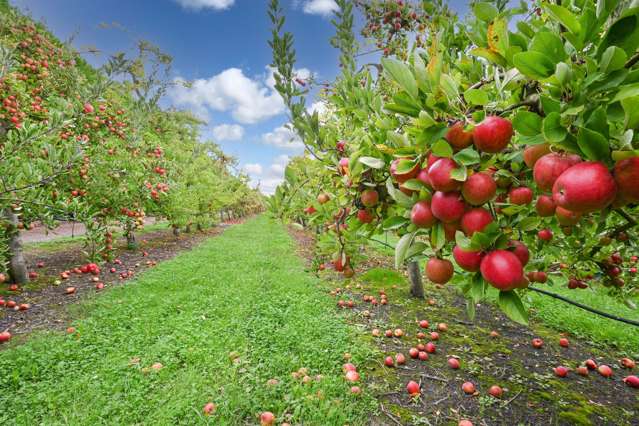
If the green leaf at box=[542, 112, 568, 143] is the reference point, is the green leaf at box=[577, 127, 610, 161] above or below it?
below

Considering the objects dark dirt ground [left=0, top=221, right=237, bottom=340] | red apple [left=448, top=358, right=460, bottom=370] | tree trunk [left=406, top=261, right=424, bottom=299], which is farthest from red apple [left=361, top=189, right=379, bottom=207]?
dark dirt ground [left=0, top=221, right=237, bottom=340]

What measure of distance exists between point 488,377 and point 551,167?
10.8ft

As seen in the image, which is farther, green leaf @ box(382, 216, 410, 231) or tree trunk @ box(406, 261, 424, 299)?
tree trunk @ box(406, 261, 424, 299)

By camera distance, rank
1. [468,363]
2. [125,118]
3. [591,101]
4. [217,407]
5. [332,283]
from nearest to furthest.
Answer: [591,101] → [217,407] → [468,363] → [332,283] → [125,118]

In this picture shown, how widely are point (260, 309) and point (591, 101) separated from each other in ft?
16.4

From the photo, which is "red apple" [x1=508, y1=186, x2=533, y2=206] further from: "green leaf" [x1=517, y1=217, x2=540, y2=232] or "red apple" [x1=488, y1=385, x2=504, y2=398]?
"red apple" [x1=488, y1=385, x2=504, y2=398]

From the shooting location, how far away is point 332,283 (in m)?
6.70

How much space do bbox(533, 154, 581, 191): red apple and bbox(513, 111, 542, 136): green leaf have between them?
7cm

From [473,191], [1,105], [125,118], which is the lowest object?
[473,191]

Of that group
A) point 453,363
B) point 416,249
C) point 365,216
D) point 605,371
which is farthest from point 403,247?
point 605,371

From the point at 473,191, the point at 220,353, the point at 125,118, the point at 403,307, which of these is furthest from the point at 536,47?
the point at 125,118

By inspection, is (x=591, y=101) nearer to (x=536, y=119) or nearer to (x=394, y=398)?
(x=536, y=119)

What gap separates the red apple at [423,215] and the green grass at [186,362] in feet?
7.47

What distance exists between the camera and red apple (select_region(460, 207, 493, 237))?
2.83ft
